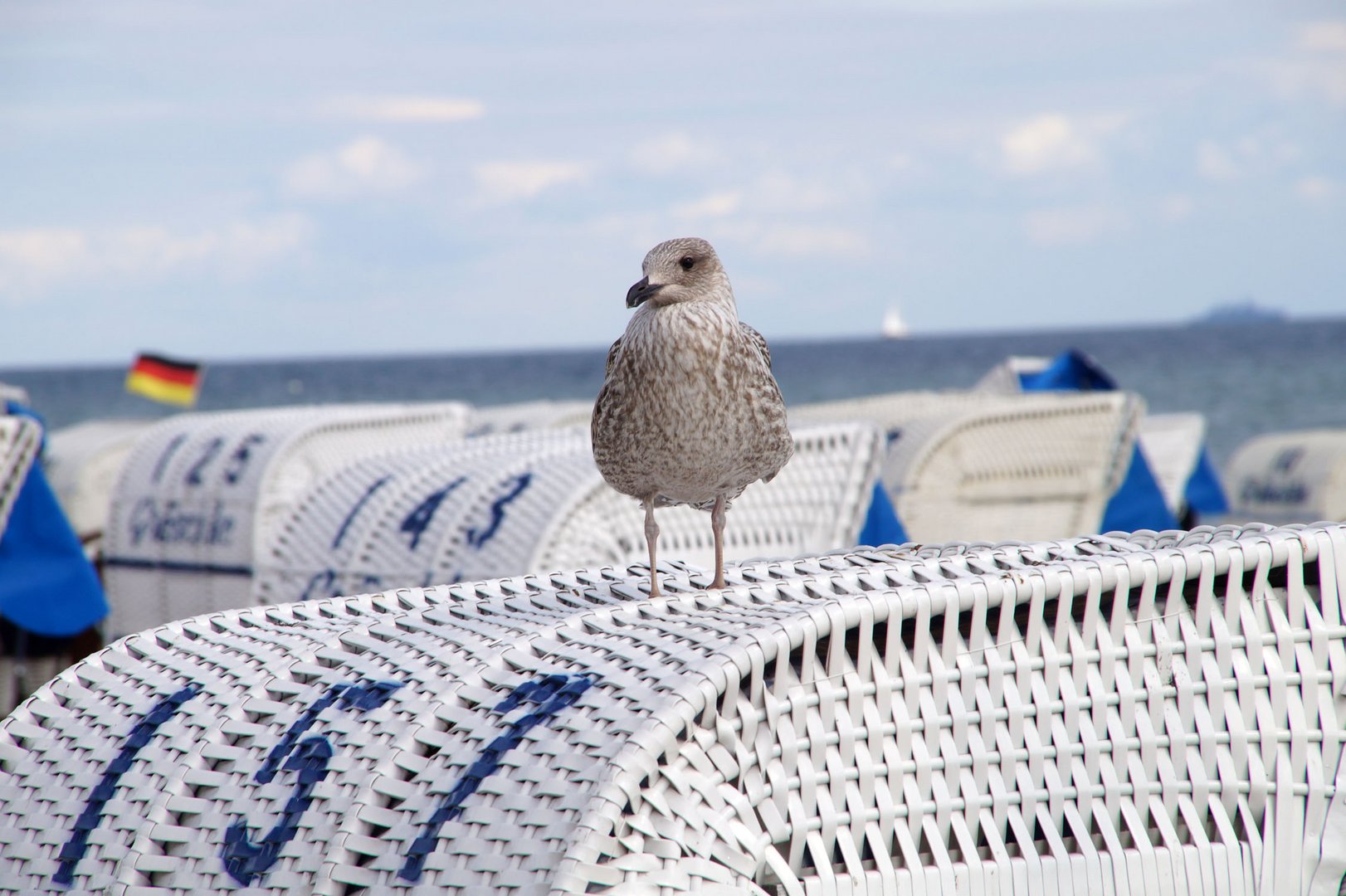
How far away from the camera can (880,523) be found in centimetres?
595

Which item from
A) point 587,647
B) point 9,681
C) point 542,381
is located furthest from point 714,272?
point 542,381

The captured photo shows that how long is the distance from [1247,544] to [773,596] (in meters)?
0.88

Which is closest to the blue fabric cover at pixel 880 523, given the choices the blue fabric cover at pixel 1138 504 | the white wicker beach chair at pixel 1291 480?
the blue fabric cover at pixel 1138 504

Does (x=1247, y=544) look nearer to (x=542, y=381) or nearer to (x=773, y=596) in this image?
(x=773, y=596)

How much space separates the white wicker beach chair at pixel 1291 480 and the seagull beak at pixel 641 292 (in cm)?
1083

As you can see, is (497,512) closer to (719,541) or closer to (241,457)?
(719,541)

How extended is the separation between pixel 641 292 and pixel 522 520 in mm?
2707

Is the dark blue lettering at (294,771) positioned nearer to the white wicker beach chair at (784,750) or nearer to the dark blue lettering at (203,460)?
the white wicker beach chair at (784,750)

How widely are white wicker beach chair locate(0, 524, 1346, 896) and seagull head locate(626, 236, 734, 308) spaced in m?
0.61

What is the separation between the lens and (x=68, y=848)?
2441 millimetres

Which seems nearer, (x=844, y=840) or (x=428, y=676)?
(x=844, y=840)

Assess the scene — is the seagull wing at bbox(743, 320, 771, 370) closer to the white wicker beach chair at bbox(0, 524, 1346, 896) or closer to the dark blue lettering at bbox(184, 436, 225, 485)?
the white wicker beach chair at bbox(0, 524, 1346, 896)

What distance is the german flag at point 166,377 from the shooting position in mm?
13227

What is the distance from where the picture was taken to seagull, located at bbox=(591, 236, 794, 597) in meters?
2.65
